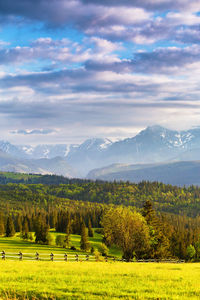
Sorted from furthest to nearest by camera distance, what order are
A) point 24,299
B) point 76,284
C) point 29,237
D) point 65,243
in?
point 29,237 < point 65,243 < point 76,284 < point 24,299

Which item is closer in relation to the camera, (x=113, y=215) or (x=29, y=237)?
(x=113, y=215)

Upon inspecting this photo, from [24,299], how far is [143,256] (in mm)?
77284

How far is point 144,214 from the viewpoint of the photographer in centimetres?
9200

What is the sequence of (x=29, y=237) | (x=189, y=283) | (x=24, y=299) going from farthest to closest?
(x=29, y=237) < (x=189, y=283) < (x=24, y=299)

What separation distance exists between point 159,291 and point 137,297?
8.73 ft

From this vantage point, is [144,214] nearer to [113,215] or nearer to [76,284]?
[113,215]

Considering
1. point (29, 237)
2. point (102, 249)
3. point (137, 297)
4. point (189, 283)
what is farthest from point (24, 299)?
point (29, 237)

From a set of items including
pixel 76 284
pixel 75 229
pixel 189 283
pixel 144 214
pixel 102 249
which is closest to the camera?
pixel 76 284

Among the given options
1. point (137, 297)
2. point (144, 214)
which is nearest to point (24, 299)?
point (137, 297)

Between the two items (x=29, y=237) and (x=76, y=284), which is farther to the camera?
(x=29, y=237)

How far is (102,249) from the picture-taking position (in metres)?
108

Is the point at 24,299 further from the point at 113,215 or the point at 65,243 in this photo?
the point at 65,243

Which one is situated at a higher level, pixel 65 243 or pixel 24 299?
pixel 24 299

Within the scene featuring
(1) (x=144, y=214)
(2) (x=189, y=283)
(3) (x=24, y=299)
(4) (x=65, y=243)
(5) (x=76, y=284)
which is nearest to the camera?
(3) (x=24, y=299)
